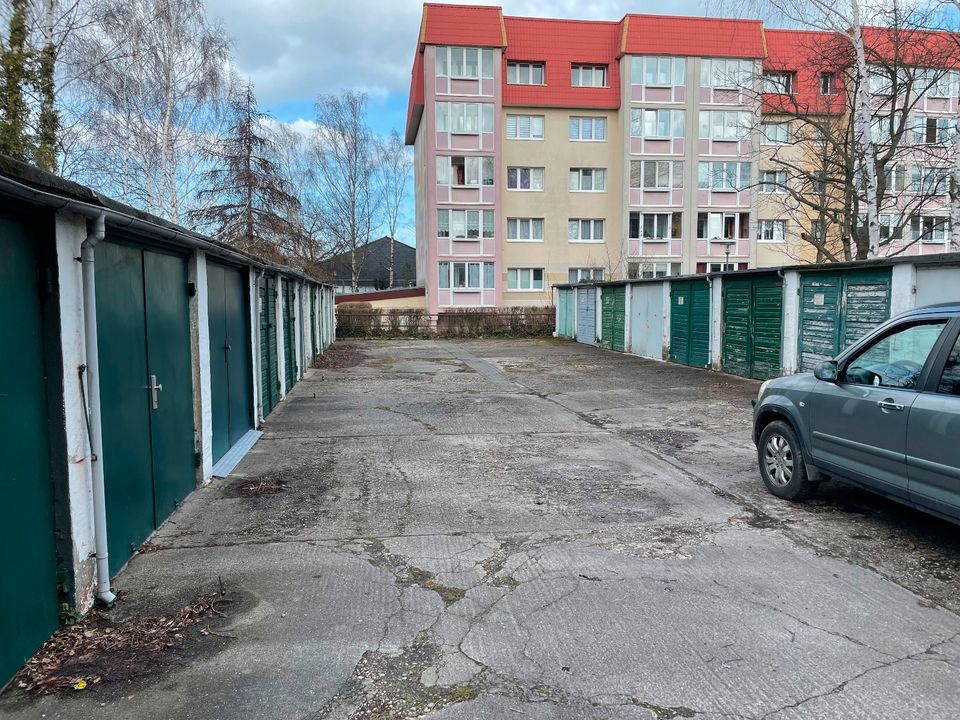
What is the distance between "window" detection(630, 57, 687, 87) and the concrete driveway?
1268 inches

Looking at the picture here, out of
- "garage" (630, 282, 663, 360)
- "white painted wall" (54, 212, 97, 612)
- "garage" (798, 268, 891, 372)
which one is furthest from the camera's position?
"garage" (630, 282, 663, 360)

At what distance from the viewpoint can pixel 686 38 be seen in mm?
35344

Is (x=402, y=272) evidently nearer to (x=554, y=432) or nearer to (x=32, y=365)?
(x=554, y=432)

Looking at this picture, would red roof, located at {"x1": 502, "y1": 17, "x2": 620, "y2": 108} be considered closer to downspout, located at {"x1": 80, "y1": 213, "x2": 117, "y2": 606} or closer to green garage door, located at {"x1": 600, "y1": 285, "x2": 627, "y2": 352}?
green garage door, located at {"x1": 600, "y1": 285, "x2": 627, "y2": 352}

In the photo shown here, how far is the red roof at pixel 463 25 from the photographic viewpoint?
33406mm

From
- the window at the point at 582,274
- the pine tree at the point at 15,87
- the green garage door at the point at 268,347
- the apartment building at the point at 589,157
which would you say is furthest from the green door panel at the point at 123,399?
the window at the point at 582,274

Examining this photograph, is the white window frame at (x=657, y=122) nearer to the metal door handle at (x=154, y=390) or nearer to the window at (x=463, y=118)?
the window at (x=463, y=118)

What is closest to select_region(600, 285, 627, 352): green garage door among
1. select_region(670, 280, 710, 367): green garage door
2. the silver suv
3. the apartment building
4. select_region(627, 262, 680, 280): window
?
Answer: select_region(670, 280, 710, 367): green garage door

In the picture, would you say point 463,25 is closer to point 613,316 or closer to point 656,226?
point 656,226

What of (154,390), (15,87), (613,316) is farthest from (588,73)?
(154,390)

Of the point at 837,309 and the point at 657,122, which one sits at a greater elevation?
the point at 657,122

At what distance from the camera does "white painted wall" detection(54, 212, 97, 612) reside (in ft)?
11.4

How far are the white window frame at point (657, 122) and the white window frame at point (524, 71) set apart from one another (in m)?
5.15

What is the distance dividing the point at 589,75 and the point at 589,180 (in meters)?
5.62
